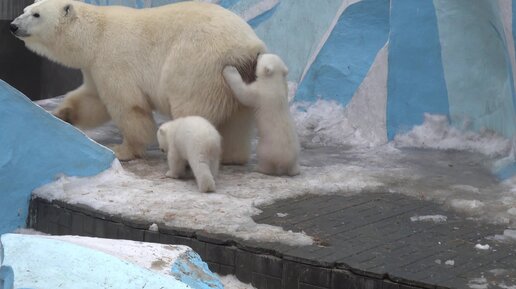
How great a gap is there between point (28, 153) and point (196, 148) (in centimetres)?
98

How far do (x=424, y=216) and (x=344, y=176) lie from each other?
0.93m

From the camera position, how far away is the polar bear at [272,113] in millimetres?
5406

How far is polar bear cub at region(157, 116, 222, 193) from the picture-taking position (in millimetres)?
5016

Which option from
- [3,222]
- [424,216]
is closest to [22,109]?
[3,222]

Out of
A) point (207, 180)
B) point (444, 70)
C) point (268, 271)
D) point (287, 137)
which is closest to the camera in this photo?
point (268, 271)

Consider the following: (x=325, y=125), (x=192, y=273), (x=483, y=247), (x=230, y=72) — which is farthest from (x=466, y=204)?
(x=192, y=273)

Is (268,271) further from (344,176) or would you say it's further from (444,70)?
(444,70)

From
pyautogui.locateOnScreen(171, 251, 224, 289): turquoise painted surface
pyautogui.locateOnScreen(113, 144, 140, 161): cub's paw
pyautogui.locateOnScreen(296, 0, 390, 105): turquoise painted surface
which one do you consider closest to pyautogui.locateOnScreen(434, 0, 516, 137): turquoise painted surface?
pyautogui.locateOnScreen(296, 0, 390, 105): turquoise painted surface

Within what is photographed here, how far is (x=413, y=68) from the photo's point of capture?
6500 millimetres

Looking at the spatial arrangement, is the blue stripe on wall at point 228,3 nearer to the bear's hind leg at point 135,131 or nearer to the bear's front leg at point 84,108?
the bear's front leg at point 84,108

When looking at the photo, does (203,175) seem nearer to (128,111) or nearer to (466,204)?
(128,111)

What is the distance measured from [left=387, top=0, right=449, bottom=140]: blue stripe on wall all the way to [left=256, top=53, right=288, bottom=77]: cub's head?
1.38 m

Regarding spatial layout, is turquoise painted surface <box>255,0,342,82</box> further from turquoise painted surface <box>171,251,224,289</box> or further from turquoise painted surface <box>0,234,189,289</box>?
turquoise painted surface <box>0,234,189,289</box>

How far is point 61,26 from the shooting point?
607 cm
